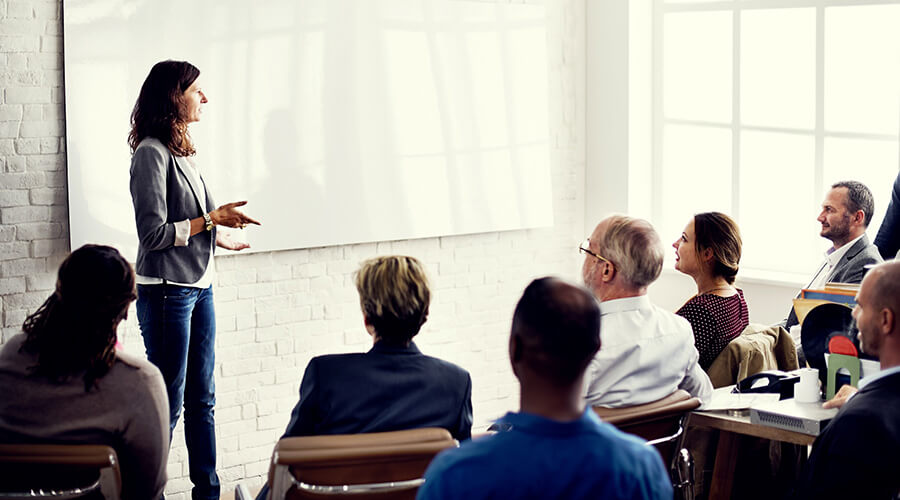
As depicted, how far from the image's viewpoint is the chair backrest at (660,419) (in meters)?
2.81

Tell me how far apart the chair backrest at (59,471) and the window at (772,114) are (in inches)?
165

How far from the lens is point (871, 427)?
2381 millimetres

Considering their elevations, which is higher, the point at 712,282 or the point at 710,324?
the point at 712,282

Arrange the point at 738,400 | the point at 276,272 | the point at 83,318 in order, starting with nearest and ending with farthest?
1. the point at 83,318
2. the point at 738,400
3. the point at 276,272

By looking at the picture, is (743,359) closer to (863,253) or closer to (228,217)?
(863,253)

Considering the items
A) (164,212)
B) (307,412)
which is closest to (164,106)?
(164,212)

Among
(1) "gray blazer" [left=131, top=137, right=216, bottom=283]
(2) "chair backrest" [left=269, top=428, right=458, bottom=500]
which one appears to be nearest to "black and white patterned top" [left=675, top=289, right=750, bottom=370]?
(2) "chair backrest" [left=269, top=428, right=458, bottom=500]

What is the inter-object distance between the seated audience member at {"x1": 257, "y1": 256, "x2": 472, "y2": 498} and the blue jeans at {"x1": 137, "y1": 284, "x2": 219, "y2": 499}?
1529 millimetres

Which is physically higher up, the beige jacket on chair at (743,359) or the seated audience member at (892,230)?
the seated audience member at (892,230)

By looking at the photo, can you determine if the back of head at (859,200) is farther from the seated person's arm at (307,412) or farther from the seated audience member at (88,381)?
the seated audience member at (88,381)

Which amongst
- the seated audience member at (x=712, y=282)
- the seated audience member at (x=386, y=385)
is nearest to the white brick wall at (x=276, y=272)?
the seated audience member at (x=712, y=282)

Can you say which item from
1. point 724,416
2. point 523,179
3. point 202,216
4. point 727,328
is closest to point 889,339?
point 724,416

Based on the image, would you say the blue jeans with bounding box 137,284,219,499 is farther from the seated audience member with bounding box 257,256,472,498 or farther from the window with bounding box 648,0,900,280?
the window with bounding box 648,0,900,280

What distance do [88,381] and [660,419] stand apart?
145 centimetres
